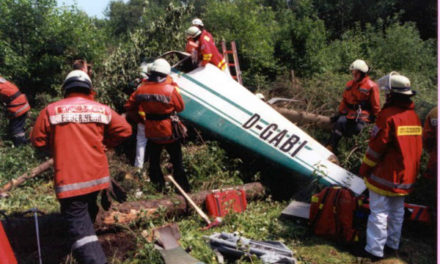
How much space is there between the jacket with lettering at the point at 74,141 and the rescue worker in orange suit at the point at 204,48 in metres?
3.35

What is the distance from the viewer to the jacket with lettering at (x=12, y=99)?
6.52 meters

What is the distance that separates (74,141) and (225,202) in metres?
2.12

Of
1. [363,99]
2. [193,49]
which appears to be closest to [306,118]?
[363,99]

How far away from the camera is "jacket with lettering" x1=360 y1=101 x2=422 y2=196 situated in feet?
11.7

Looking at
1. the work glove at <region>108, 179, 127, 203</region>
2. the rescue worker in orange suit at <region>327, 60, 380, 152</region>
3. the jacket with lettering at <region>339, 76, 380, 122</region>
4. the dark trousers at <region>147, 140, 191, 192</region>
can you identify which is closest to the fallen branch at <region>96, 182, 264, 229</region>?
the work glove at <region>108, 179, 127, 203</region>

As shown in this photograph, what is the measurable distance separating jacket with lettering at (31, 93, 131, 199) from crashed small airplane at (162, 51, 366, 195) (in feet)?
8.60

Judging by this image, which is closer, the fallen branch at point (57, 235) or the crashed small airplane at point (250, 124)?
the fallen branch at point (57, 235)

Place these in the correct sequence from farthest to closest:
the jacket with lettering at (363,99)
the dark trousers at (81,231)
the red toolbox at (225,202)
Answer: the jacket with lettering at (363,99) → the red toolbox at (225,202) → the dark trousers at (81,231)

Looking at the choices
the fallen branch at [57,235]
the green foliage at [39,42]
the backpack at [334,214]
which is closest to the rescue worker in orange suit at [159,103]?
the fallen branch at [57,235]

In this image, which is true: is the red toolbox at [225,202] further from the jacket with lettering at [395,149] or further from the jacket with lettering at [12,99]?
the jacket with lettering at [12,99]

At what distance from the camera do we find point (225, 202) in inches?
186

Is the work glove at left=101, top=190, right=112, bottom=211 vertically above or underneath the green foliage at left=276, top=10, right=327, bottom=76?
underneath

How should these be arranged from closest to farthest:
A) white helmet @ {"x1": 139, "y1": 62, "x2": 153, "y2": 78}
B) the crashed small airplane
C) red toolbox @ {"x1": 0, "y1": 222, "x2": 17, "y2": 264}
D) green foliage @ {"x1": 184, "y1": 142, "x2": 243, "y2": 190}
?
red toolbox @ {"x1": 0, "y1": 222, "x2": 17, "y2": 264} → the crashed small airplane → green foliage @ {"x1": 184, "y1": 142, "x2": 243, "y2": 190} → white helmet @ {"x1": 139, "y1": 62, "x2": 153, "y2": 78}

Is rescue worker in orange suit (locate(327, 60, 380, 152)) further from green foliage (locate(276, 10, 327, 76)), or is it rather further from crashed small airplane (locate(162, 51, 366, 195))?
green foliage (locate(276, 10, 327, 76))
